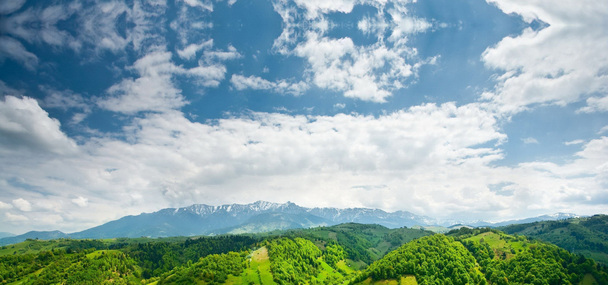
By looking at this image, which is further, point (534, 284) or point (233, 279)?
point (233, 279)

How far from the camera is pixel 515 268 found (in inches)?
7869

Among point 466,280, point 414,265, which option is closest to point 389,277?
point 414,265

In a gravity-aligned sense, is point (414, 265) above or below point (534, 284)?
above

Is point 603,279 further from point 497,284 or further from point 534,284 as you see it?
point 497,284

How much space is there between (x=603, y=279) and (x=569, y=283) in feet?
93.6

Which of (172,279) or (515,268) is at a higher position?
(172,279)

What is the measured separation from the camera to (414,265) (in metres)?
196

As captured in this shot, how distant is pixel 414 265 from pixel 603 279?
402 feet

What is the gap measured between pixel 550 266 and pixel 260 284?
194m

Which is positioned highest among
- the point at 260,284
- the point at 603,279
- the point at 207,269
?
the point at 207,269

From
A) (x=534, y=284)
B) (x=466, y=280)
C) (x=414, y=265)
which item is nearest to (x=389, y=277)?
(x=414, y=265)

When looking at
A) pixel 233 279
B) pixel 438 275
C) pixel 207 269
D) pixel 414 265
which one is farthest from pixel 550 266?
pixel 207 269

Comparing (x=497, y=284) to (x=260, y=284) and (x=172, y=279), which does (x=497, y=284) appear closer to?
(x=260, y=284)

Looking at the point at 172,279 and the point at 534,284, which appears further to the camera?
the point at 172,279
